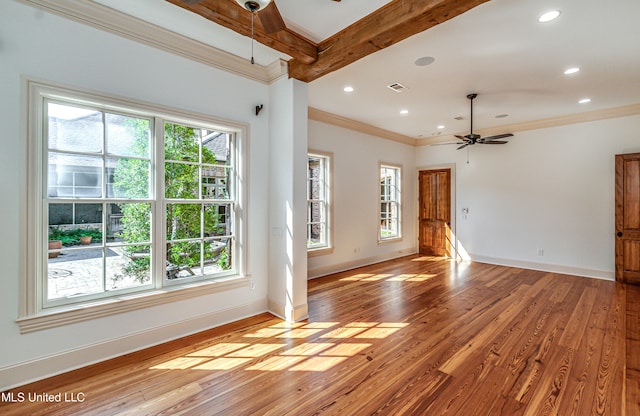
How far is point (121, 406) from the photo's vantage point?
196 centimetres

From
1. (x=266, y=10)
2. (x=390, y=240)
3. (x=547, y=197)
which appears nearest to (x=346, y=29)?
(x=266, y=10)

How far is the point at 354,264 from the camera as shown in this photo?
19.8 feet

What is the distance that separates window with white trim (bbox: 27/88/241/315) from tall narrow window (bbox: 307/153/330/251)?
2276 mm

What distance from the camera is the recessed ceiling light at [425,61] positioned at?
10.6 feet

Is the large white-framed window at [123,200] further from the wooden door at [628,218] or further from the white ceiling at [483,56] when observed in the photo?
the wooden door at [628,218]

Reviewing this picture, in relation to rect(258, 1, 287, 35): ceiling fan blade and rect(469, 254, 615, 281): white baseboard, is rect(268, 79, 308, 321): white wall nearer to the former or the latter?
rect(258, 1, 287, 35): ceiling fan blade

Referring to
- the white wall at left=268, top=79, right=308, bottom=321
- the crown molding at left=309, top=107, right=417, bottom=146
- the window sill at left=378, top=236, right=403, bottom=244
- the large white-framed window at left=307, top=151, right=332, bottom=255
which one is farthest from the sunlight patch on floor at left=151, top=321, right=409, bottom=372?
the crown molding at left=309, top=107, right=417, bottom=146

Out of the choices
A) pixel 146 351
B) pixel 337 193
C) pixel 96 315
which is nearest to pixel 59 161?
Answer: pixel 96 315

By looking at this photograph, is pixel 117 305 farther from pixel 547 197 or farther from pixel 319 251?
pixel 547 197

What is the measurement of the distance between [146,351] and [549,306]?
487cm

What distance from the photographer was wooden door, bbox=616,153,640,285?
4.75m

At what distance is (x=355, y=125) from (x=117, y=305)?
4977mm

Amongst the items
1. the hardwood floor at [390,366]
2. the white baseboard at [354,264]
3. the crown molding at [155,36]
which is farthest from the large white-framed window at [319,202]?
the crown molding at [155,36]

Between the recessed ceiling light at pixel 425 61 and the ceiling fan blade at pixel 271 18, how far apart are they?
1.96m
